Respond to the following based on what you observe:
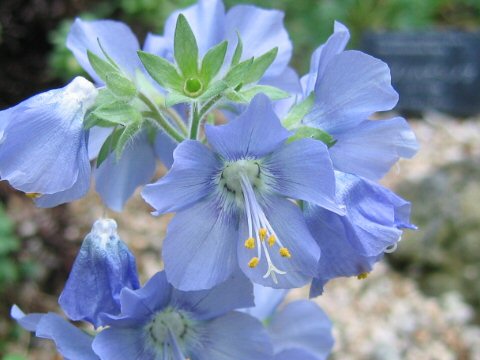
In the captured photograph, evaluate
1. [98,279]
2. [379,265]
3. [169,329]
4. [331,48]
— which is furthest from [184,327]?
[379,265]

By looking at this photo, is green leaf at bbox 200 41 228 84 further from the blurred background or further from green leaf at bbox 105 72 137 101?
the blurred background

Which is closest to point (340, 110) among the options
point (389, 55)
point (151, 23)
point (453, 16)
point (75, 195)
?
point (75, 195)

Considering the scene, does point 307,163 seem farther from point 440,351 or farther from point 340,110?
point 440,351

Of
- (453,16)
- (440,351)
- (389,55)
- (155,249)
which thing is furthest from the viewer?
(453,16)

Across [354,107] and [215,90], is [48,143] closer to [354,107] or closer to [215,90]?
[215,90]

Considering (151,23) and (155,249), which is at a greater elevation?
(151,23)
